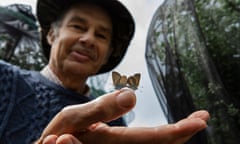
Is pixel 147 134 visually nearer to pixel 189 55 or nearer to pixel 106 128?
pixel 106 128

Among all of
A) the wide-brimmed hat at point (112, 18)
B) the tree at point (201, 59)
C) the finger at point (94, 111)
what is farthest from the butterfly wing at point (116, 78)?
the tree at point (201, 59)

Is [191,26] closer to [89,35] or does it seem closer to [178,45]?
[178,45]

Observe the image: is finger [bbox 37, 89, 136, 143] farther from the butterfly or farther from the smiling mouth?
the smiling mouth

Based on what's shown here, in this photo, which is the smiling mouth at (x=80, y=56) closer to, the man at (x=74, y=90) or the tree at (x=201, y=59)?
the man at (x=74, y=90)

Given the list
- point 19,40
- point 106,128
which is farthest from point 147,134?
point 19,40

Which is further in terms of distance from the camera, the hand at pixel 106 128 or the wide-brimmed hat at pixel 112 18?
the wide-brimmed hat at pixel 112 18

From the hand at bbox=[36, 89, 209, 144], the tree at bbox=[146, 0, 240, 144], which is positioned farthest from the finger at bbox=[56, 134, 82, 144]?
the tree at bbox=[146, 0, 240, 144]
